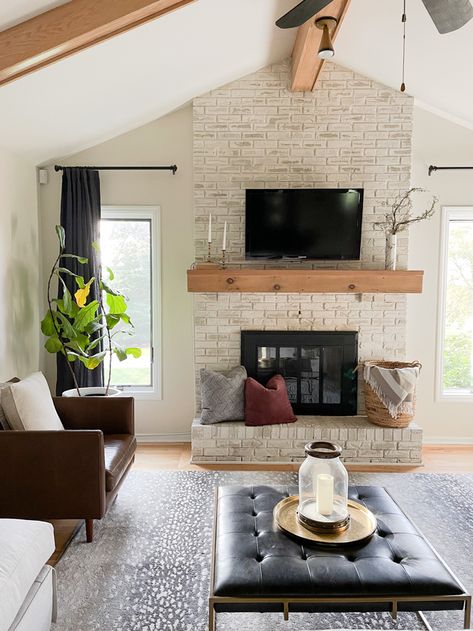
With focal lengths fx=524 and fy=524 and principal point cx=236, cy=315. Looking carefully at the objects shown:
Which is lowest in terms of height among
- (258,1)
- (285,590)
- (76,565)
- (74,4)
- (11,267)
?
(76,565)

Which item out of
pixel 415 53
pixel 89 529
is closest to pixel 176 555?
pixel 89 529

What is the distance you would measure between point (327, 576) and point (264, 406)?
7.68 feet

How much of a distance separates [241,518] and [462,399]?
312 cm

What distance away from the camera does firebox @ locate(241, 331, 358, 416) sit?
4480 mm

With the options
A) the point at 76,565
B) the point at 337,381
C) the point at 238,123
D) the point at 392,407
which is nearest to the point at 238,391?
the point at 337,381

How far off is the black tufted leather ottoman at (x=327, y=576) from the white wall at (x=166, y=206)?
2576mm

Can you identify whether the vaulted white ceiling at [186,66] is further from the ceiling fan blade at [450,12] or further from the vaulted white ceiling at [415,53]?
the ceiling fan blade at [450,12]

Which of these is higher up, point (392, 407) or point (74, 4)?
point (74, 4)

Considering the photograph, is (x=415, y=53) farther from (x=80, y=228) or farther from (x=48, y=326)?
(x=48, y=326)

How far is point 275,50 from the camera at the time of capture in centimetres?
404

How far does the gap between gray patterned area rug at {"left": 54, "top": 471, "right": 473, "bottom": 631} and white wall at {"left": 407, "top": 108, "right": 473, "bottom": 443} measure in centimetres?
86

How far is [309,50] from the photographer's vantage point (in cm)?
354

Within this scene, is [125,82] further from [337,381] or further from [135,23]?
[337,381]

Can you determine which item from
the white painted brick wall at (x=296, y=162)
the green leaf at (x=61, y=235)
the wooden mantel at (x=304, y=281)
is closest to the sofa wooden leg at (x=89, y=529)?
the white painted brick wall at (x=296, y=162)
